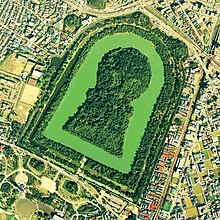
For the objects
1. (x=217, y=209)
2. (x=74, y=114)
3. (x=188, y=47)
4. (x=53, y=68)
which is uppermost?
(x=188, y=47)

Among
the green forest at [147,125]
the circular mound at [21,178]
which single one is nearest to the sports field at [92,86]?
the green forest at [147,125]

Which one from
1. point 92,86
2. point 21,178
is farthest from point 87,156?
point 92,86

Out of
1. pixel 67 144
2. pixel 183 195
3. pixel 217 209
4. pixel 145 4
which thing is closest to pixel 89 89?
pixel 67 144

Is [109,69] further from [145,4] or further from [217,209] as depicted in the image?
[217,209]

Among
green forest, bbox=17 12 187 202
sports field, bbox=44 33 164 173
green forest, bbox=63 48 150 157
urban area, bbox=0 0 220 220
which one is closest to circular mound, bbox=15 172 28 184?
urban area, bbox=0 0 220 220

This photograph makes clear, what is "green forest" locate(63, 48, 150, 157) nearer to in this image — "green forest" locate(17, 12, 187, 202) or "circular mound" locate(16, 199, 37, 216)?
"green forest" locate(17, 12, 187, 202)

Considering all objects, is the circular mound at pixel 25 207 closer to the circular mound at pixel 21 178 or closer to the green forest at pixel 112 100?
the circular mound at pixel 21 178

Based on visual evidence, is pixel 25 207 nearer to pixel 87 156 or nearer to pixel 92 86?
pixel 87 156
